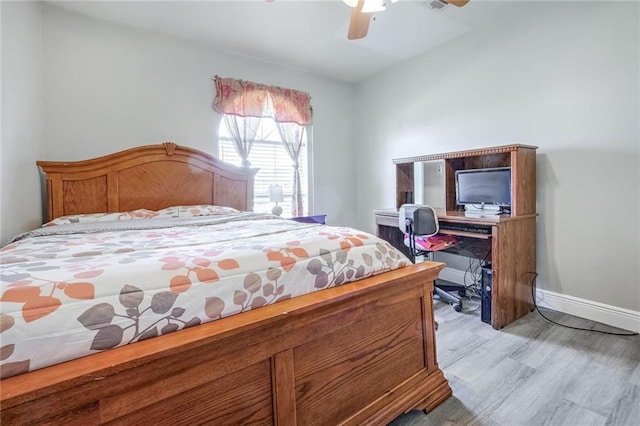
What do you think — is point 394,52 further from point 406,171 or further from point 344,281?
point 344,281

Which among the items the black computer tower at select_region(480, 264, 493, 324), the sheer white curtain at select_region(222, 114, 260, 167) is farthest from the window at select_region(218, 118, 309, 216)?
the black computer tower at select_region(480, 264, 493, 324)

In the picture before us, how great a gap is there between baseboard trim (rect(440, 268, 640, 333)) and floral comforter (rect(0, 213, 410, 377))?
2013 millimetres

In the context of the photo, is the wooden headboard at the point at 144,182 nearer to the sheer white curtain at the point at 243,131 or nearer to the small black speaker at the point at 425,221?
the sheer white curtain at the point at 243,131

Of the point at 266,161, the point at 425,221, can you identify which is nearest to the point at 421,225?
the point at 425,221

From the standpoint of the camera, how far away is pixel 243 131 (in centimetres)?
360

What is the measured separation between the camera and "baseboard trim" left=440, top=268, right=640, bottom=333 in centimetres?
220

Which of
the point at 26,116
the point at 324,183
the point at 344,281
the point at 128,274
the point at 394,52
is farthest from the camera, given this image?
the point at 324,183

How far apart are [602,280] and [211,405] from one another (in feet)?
9.50

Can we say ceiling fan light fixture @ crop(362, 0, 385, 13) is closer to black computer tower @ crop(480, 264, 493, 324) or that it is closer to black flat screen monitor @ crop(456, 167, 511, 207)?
black flat screen monitor @ crop(456, 167, 511, 207)

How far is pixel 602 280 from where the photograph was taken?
235 centimetres

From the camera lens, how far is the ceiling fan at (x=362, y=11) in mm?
1884

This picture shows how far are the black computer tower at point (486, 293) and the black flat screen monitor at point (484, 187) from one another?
0.66m

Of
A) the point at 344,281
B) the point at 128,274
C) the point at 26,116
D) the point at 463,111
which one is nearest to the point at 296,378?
the point at 344,281

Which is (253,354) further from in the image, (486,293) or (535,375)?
(486,293)
